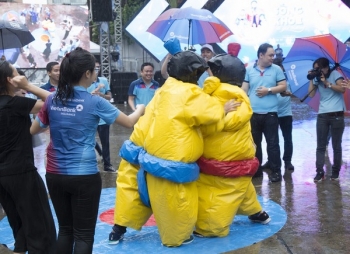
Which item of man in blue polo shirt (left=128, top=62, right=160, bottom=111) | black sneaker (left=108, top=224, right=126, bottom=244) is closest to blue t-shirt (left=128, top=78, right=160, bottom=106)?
man in blue polo shirt (left=128, top=62, right=160, bottom=111)

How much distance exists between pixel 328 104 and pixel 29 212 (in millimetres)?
4143

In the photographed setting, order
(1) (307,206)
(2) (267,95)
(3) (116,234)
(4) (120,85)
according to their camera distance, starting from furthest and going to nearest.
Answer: (4) (120,85)
(2) (267,95)
(1) (307,206)
(3) (116,234)

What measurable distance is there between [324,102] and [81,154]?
404 centimetres

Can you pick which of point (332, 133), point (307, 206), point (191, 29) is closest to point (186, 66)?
point (307, 206)

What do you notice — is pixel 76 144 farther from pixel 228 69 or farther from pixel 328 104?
pixel 328 104

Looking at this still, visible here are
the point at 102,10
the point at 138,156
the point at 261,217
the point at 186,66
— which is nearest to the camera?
the point at 186,66

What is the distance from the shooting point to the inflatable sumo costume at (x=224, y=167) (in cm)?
446

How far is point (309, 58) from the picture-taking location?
21.6ft

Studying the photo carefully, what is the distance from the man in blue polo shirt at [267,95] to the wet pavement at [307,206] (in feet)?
1.34

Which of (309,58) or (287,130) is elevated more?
(309,58)

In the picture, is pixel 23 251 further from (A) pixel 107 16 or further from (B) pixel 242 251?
(A) pixel 107 16

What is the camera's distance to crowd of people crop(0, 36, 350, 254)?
333 cm

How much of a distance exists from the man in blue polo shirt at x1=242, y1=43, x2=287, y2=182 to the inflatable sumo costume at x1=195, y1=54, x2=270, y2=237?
6.56 feet

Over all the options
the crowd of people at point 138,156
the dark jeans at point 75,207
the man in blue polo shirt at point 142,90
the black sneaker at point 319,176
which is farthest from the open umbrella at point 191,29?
the dark jeans at point 75,207
